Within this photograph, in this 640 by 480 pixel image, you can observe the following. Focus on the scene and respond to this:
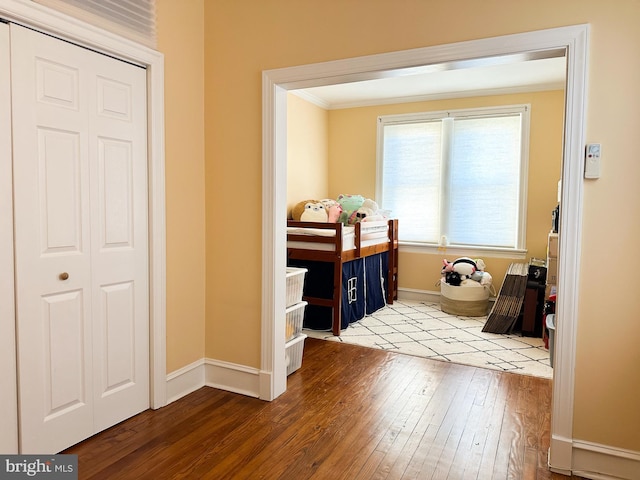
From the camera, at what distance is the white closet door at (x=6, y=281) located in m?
1.85

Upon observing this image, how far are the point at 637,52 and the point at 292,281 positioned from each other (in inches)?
89.4

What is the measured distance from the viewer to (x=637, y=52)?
187 centimetres

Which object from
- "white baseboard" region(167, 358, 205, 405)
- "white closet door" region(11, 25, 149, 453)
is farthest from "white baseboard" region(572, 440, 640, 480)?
"white closet door" region(11, 25, 149, 453)

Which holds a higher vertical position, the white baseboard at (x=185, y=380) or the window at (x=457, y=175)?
the window at (x=457, y=175)

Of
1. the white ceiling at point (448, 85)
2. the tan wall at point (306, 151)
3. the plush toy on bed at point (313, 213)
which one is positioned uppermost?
the white ceiling at point (448, 85)

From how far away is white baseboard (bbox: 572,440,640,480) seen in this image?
1970 millimetres

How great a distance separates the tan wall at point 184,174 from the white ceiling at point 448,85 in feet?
5.60

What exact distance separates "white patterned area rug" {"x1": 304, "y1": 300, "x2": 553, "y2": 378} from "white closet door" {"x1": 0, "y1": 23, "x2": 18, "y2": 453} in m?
2.56

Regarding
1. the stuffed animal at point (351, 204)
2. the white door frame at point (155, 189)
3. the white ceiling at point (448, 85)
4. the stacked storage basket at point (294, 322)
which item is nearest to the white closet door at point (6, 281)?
the white door frame at point (155, 189)

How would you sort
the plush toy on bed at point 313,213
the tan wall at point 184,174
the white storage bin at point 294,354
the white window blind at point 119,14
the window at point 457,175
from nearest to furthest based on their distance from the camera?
the white window blind at point 119,14, the tan wall at point 184,174, the white storage bin at point 294,354, the plush toy on bed at point 313,213, the window at point 457,175

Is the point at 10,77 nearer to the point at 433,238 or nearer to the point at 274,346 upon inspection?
the point at 274,346

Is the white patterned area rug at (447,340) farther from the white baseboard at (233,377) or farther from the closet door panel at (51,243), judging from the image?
the closet door panel at (51,243)

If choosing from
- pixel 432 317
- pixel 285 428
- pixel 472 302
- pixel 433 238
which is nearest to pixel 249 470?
pixel 285 428

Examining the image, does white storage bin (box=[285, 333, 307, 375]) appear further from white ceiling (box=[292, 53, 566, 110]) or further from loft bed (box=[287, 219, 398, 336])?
white ceiling (box=[292, 53, 566, 110])
